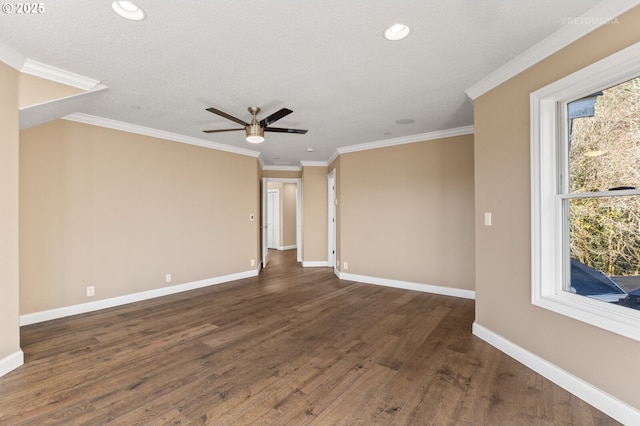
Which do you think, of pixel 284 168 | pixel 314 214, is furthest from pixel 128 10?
pixel 284 168

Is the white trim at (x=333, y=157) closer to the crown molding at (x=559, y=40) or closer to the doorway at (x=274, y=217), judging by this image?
the crown molding at (x=559, y=40)

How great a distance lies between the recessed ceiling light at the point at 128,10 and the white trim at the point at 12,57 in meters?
1.17

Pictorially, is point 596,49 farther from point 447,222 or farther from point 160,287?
point 160,287

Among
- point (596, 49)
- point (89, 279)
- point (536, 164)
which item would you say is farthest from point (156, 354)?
point (596, 49)

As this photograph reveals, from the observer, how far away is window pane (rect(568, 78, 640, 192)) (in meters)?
1.74

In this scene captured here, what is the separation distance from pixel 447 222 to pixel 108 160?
16.2ft

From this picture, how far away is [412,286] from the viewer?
4512 millimetres

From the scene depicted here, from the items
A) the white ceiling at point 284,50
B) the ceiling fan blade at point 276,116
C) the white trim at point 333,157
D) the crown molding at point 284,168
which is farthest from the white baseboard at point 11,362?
the crown molding at point 284,168

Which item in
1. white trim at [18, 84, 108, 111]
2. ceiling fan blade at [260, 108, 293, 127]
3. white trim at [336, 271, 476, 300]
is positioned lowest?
white trim at [336, 271, 476, 300]

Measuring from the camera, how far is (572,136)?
6.85 ft

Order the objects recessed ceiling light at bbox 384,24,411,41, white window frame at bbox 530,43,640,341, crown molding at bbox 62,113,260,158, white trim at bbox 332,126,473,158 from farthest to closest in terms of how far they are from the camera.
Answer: white trim at bbox 332,126,473,158, crown molding at bbox 62,113,260,158, white window frame at bbox 530,43,640,341, recessed ceiling light at bbox 384,24,411,41

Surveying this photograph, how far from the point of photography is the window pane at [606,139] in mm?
1737

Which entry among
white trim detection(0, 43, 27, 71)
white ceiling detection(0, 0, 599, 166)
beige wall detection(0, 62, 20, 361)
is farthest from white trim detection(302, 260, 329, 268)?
white trim detection(0, 43, 27, 71)

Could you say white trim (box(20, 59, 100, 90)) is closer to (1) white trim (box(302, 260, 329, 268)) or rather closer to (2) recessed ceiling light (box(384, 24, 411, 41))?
(2) recessed ceiling light (box(384, 24, 411, 41))
